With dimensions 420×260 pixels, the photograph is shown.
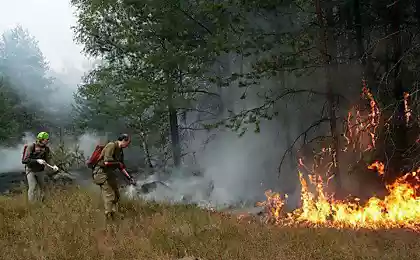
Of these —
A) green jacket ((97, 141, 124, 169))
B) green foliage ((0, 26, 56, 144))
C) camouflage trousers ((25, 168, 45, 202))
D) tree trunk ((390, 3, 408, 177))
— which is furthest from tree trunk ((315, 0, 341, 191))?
green foliage ((0, 26, 56, 144))

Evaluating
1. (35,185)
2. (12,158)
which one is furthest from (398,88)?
(12,158)

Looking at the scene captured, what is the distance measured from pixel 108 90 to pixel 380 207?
12.8 meters

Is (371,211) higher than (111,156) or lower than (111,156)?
lower

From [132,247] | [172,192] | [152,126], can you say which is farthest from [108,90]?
[132,247]

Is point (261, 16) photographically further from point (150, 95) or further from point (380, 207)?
point (380, 207)

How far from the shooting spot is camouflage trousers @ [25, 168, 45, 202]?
884 centimetres

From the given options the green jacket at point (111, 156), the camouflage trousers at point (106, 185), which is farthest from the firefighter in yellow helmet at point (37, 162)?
the green jacket at point (111, 156)

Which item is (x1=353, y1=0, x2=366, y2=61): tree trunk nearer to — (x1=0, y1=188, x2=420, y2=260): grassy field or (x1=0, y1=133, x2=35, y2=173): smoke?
(x1=0, y1=188, x2=420, y2=260): grassy field

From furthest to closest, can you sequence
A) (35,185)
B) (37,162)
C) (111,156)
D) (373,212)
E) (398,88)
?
1. (398,88)
2. (373,212)
3. (35,185)
4. (37,162)
5. (111,156)

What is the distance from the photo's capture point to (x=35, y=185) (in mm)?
8969

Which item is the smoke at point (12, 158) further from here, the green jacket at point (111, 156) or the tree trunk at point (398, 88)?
the tree trunk at point (398, 88)

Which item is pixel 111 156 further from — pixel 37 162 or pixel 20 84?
pixel 20 84

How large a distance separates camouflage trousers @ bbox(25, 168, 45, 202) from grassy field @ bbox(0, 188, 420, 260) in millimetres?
367

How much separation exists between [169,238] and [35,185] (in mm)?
3871
